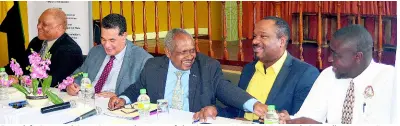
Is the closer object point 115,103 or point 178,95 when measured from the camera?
point 115,103

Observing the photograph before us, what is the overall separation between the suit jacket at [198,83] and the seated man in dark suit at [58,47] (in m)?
1.00

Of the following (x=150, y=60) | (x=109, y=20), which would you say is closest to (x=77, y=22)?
(x=109, y=20)

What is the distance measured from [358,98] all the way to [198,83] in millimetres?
1019

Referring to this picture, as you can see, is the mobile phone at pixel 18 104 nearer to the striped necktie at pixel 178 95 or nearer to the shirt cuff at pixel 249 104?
the striped necktie at pixel 178 95

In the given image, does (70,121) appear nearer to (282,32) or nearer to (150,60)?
(150,60)

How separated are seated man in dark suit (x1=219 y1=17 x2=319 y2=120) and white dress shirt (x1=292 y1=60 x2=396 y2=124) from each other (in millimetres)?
279

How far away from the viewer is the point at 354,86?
2646 millimetres

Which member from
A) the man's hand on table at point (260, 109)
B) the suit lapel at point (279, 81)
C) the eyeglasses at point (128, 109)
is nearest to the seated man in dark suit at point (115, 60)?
the eyeglasses at point (128, 109)

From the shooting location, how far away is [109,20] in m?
3.82

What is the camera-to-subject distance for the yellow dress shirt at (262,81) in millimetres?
3244

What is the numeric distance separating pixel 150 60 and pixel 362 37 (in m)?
1.37

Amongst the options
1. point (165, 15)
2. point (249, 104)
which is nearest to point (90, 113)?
point (249, 104)

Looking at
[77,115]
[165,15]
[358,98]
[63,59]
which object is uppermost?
[165,15]

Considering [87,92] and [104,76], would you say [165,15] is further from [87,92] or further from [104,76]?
[87,92]
